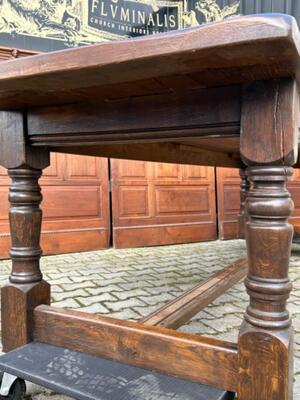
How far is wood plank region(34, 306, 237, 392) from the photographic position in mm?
917

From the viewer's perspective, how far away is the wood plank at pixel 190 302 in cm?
135

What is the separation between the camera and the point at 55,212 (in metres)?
3.60

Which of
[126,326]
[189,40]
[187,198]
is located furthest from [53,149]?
[187,198]

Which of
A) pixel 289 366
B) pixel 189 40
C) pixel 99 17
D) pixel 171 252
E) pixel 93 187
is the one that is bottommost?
pixel 171 252

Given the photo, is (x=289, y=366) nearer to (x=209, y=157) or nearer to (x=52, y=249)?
(x=209, y=157)

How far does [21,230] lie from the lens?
48.7 inches

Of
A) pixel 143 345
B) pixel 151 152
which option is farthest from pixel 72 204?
pixel 143 345

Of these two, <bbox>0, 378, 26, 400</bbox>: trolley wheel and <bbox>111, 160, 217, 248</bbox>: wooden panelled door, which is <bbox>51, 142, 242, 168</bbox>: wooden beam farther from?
<bbox>111, 160, 217, 248</bbox>: wooden panelled door

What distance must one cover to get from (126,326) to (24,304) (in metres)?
0.37

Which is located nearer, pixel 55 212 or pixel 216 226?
pixel 55 212

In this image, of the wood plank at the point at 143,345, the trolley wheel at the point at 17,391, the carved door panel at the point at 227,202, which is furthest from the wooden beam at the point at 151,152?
the carved door panel at the point at 227,202

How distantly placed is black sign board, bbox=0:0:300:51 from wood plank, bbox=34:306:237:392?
3145 mm

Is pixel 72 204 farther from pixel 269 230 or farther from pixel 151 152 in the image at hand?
pixel 269 230

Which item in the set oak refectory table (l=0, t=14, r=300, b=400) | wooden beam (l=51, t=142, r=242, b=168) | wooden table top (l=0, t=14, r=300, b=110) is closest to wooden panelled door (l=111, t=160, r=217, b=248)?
wooden beam (l=51, t=142, r=242, b=168)
